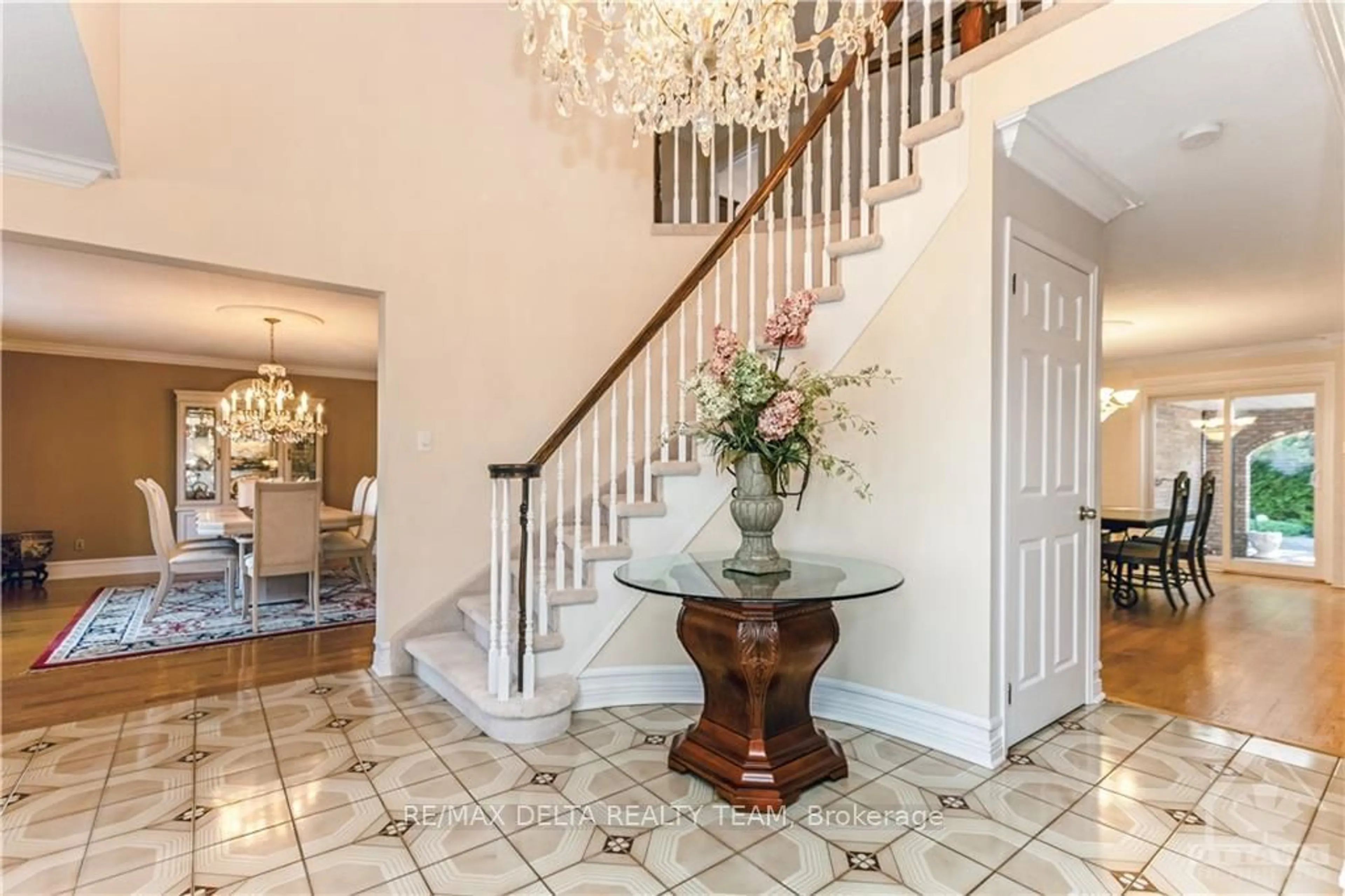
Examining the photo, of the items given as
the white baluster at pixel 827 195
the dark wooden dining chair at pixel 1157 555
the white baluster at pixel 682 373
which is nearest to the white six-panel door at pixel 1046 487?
the white baluster at pixel 827 195

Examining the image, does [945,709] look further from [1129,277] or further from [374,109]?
[374,109]

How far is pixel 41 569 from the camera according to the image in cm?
605

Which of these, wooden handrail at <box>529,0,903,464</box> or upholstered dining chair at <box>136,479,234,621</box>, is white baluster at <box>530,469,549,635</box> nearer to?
wooden handrail at <box>529,0,903,464</box>

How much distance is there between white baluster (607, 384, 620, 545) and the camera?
296 cm

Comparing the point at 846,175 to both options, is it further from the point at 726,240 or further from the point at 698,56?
the point at 698,56

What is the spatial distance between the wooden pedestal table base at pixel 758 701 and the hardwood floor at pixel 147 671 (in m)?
2.25

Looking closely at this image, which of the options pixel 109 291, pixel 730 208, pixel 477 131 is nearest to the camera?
pixel 477 131

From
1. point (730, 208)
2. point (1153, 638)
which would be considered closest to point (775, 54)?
point (730, 208)

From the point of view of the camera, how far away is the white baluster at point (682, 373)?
3.14 m

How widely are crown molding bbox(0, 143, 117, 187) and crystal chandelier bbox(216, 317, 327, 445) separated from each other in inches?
126

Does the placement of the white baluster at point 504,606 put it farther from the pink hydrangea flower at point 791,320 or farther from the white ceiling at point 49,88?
the white ceiling at point 49,88

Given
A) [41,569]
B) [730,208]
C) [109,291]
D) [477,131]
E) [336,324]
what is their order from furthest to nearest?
[41,569] → [336,324] → [109,291] → [730,208] → [477,131]

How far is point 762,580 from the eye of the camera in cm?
224

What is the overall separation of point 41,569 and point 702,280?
23.3 feet
